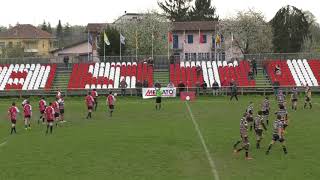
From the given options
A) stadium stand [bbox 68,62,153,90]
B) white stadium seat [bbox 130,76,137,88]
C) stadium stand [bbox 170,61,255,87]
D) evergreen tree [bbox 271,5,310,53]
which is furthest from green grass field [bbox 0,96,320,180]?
evergreen tree [bbox 271,5,310,53]

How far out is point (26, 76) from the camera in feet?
207

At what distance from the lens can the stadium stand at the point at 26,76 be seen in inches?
2402

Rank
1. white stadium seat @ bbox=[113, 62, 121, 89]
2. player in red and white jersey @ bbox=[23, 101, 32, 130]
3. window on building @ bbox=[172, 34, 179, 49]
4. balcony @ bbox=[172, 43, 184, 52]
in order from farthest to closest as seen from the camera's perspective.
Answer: window on building @ bbox=[172, 34, 179, 49]
balcony @ bbox=[172, 43, 184, 52]
white stadium seat @ bbox=[113, 62, 121, 89]
player in red and white jersey @ bbox=[23, 101, 32, 130]

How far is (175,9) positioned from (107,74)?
53.6m

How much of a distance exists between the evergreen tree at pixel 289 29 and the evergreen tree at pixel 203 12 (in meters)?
27.9

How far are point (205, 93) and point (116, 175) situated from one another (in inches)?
1551

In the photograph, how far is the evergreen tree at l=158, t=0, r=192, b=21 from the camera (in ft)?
372

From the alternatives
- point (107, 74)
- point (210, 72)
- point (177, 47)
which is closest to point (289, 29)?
point (177, 47)

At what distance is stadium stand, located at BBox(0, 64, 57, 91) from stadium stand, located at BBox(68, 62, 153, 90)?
2.60 m

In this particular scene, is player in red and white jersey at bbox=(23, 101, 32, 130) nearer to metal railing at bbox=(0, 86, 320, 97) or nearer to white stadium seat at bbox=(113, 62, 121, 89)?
metal railing at bbox=(0, 86, 320, 97)

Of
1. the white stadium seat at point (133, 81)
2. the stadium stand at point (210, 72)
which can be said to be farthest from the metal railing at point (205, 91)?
the stadium stand at point (210, 72)

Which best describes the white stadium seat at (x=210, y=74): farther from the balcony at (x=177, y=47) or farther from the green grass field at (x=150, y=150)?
the balcony at (x=177, y=47)

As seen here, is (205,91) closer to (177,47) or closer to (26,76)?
(26,76)

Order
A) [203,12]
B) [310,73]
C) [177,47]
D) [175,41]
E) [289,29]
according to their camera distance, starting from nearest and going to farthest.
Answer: [310,73]
[289,29]
[177,47]
[175,41]
[203,12]
